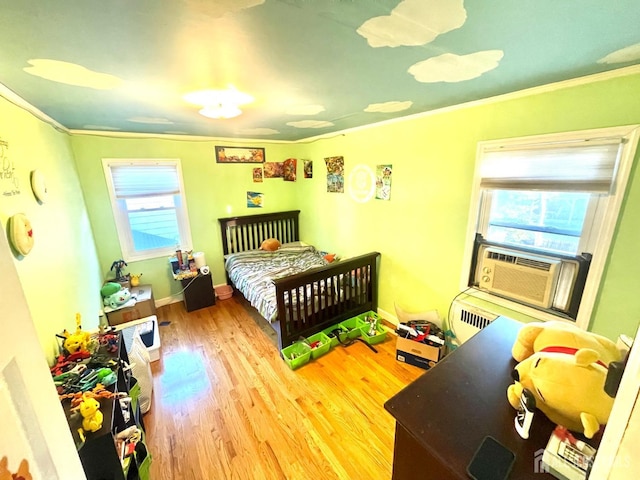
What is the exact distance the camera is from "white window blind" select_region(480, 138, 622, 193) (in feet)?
4.46

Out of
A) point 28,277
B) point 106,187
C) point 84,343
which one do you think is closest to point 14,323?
point 28,277

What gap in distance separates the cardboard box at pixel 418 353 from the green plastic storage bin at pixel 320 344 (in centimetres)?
66

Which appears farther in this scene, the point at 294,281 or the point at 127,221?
the point at 127,221

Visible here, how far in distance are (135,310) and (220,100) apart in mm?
2382

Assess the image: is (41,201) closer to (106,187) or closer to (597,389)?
(106,187)

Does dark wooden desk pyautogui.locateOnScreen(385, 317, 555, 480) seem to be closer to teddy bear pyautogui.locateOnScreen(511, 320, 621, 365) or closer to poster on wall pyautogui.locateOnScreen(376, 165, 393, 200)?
teddy bear pyautogui.locateOnScreen(511, 320, 621, 365)

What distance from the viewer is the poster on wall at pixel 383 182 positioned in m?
2.55

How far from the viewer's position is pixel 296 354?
2344mm

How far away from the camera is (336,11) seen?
29.2 inches

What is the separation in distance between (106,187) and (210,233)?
123 cm

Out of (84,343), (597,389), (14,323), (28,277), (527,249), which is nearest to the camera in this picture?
(14,323)

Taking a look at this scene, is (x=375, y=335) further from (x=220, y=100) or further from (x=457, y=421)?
(x=220, y=100)

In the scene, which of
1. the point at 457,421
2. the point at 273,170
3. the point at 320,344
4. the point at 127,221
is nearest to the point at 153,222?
the point at 127,221

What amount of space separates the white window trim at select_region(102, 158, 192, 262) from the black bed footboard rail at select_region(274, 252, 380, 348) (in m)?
1.91
